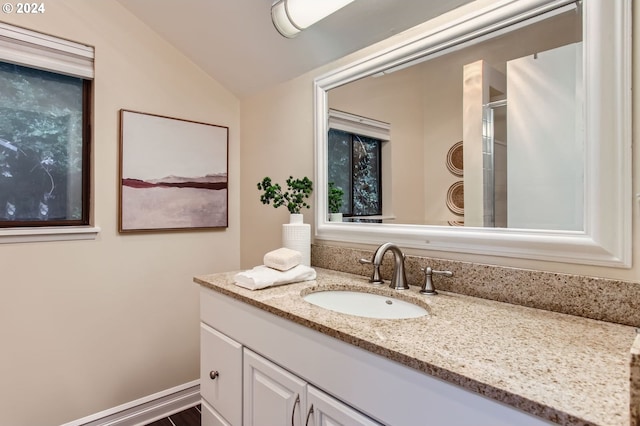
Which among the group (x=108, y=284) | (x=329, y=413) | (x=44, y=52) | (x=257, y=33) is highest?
(x=257, y=33)

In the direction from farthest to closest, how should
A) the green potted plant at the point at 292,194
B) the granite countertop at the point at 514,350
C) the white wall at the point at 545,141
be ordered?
the green potted plant at the point at 292,194, the white wall at the point at 545,141, the granite countertop at the point at 514,350

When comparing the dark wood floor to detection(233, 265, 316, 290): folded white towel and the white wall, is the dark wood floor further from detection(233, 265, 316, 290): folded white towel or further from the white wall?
the white wall

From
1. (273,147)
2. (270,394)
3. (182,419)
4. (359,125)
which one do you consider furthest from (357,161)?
(182,419)

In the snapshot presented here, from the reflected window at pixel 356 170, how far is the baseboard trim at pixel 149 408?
55.4 inches

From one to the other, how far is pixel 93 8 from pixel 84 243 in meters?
1.15

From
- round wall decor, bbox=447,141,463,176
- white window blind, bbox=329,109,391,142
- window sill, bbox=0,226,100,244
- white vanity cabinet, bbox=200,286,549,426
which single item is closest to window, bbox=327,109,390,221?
white window blind, bbox=329,109,391,142

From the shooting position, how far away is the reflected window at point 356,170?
4.98 ft

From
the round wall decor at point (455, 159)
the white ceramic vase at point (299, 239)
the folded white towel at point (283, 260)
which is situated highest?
the round wall decor at point (455, 159)

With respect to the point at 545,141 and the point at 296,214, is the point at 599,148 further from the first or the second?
the point at 296,214

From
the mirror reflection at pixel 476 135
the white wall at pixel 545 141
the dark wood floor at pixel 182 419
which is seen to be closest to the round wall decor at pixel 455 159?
the mirror reflection at pixel 476 135

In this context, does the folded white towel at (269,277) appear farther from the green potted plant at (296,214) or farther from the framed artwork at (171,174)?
the framed artwork at (171,174)

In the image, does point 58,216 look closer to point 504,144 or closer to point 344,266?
point 344,266

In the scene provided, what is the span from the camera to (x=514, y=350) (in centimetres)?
70

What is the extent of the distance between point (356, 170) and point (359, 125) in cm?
20
